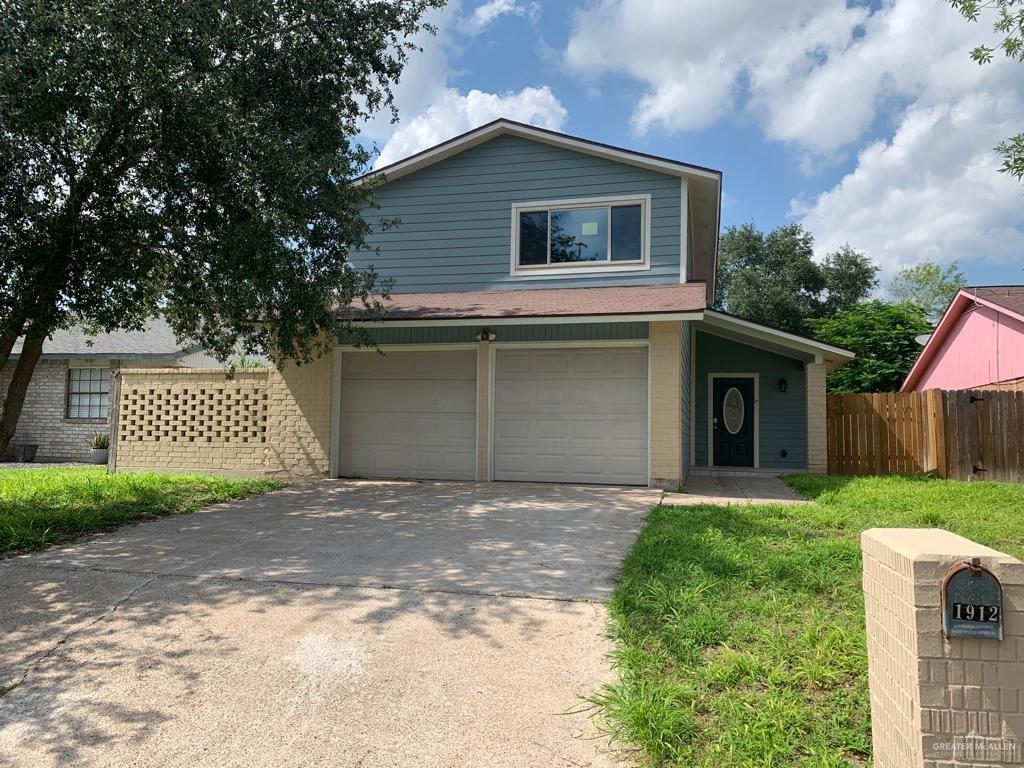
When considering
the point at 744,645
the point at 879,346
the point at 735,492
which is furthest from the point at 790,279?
the point at 744,645

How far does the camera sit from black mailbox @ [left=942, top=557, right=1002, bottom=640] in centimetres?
202

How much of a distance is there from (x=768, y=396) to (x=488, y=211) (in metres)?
7.86

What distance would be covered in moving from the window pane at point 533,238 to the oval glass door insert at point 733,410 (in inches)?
244

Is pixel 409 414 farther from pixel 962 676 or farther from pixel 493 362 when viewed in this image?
pixel 962 676

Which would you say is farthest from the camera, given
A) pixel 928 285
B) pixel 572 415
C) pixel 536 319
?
pixel 928 285

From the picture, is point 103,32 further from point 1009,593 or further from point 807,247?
point 807,247

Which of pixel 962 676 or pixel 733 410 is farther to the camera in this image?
pixel 733 410

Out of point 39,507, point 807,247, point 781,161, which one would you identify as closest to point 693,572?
point 39,507

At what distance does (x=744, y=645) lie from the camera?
3463 mm

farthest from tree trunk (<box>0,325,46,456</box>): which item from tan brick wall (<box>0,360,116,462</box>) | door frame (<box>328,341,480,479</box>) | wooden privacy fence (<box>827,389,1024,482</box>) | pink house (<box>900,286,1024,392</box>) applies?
pink house (<box>900,286,1024,392</box>)

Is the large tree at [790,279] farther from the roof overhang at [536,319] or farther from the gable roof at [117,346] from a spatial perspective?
the gable roof at [117,346]

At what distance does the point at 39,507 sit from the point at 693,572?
763 cm

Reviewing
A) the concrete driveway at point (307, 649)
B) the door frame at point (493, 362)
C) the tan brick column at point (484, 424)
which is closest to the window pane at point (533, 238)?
the door frame at point (493, 362)

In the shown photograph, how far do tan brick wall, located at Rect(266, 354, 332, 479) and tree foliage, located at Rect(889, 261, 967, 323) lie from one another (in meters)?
42.6
